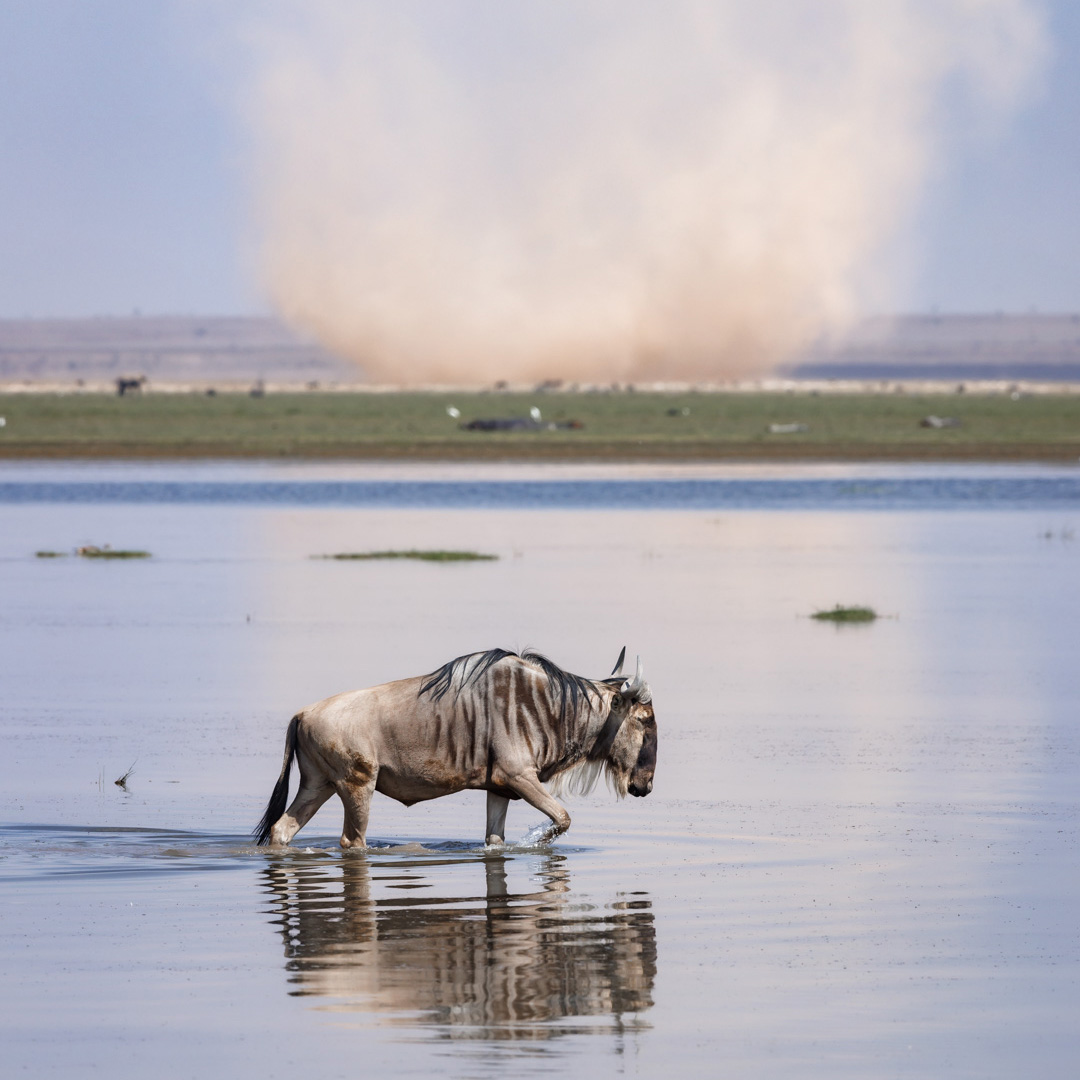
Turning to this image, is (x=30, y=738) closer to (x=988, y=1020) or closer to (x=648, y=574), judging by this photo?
(x=988, y=1020)

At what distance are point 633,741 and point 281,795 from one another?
6.69 feet

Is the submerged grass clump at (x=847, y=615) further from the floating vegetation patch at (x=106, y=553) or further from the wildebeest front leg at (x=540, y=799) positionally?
the floating vegetation patch at (x=106, y=553)

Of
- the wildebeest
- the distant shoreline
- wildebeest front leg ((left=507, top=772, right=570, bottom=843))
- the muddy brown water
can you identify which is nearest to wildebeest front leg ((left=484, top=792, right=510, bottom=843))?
the wildebeest

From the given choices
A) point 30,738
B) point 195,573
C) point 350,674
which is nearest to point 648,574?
point 195,573

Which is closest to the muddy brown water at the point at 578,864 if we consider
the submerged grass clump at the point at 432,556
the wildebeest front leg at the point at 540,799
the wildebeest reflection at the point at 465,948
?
the wildebeest reflection at the point at 465,948

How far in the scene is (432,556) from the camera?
35094mm

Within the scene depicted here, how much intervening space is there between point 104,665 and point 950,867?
1170cm

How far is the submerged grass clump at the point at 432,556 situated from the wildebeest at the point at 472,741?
22.0 meters

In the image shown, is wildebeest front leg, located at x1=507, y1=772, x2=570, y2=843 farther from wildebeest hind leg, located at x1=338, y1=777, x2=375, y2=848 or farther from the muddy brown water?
wildebeest hind leg, located at x1=338, y1=777, x2=375, y2=848

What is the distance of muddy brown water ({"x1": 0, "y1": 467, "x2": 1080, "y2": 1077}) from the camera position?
8.54 metres

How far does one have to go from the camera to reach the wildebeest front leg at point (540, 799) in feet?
39.5

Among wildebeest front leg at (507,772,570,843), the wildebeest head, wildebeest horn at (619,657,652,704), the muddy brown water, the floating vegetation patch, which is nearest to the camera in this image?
the muddy brown water

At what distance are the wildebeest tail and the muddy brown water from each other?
0.44 feet

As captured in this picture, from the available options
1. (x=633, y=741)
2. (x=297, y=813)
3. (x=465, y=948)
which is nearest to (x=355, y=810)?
(x=297, y=813)
